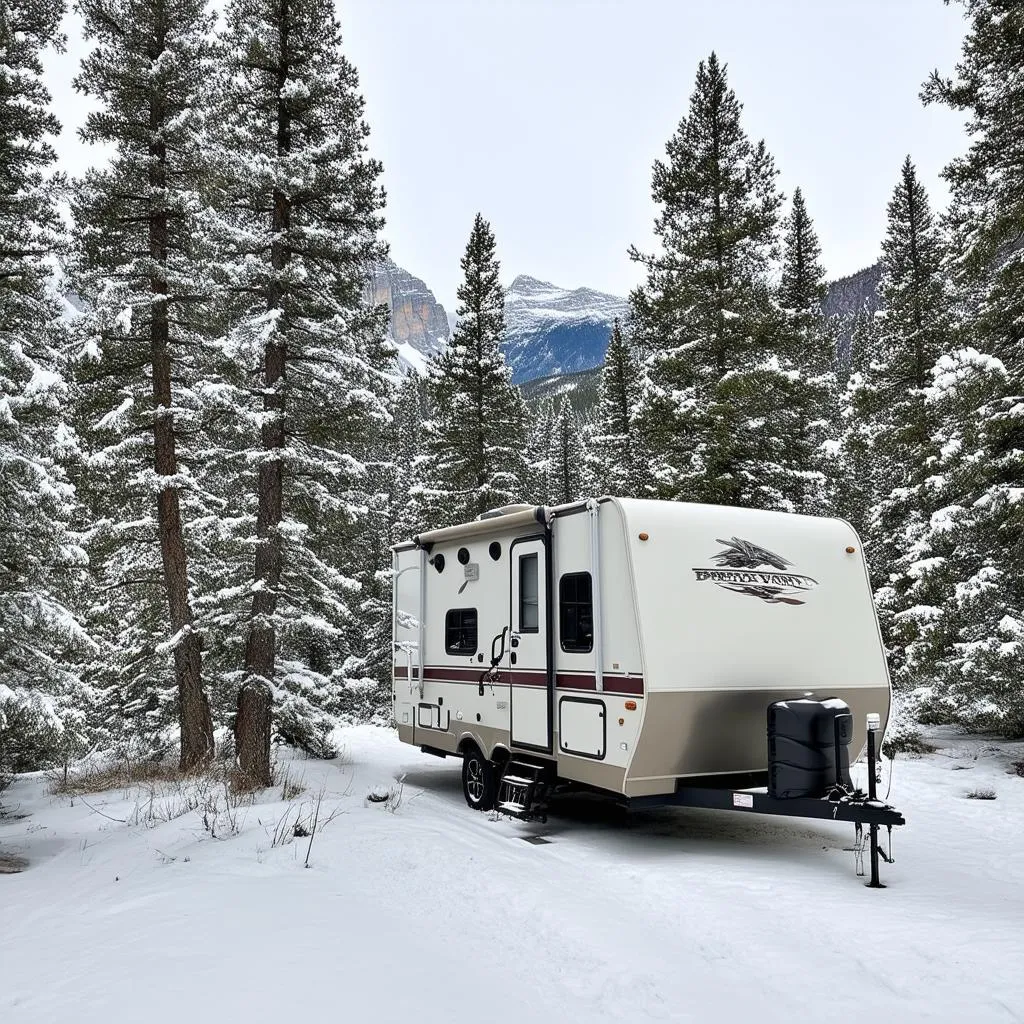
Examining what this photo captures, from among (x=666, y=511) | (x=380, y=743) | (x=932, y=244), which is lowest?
(x=380, y=743)

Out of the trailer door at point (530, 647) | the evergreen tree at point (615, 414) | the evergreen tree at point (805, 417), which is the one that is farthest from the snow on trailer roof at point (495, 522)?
the evergreen tree at point (615, 414)

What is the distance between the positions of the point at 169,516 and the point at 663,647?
9296 millimetres

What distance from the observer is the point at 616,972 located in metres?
4.98

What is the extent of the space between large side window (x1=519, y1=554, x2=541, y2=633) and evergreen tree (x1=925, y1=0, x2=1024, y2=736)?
6740mm

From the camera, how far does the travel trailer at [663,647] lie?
7.95 m

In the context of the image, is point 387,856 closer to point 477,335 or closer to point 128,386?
A: point 128,386

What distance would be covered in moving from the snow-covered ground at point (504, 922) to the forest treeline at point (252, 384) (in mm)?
3248

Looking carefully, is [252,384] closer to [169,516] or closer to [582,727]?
[169,516]

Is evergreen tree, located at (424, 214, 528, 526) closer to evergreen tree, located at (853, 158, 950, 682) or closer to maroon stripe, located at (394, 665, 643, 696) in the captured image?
evergreen tree, located at (853, 158, 950, 682)

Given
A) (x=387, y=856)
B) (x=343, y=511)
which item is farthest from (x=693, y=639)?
(x=343, y=511)

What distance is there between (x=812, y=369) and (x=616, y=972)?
56.6 ft

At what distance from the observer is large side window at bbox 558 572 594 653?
866 centimetres

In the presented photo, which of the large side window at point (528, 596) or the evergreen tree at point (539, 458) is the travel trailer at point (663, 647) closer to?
the large side window at point (528, 596)

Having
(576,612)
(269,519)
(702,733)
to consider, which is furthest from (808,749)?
(269,519)
